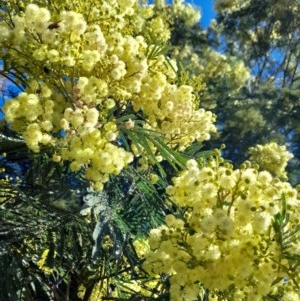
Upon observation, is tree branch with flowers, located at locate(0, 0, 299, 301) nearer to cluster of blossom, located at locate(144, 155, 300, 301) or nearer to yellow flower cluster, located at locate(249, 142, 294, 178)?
cluster of blossom, located at locate(144, 155, 300, 301)

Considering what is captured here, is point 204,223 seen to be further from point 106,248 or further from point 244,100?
point 244,100

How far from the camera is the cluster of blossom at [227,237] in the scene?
154 centimetres

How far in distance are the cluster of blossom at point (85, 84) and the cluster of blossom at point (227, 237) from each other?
0.30 m

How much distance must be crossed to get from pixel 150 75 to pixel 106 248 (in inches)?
29.5

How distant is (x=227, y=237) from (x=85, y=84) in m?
0.70

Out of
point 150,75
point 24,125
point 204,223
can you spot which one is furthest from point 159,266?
point 150,75

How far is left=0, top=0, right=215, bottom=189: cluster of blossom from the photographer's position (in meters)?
1.82

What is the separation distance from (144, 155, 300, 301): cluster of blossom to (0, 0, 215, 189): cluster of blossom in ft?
1.00

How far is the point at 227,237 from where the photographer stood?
1523 mm

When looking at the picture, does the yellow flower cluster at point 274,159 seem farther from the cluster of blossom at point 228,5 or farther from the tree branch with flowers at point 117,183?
the cluster of blossom at point 228,5

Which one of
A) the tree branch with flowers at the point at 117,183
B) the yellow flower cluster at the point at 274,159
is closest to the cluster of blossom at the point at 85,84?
the tree branch with flowers at the point at 117,183

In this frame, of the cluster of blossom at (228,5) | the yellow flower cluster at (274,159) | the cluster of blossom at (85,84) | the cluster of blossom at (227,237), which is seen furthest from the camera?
the cluster of blossom at (228,5)

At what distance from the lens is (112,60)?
1.99 m

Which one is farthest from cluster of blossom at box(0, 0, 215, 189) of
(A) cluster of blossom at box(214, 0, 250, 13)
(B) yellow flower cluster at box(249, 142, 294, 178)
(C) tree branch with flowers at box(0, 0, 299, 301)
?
(A) cluster of blossom at box(214, 0, 250, 13)
